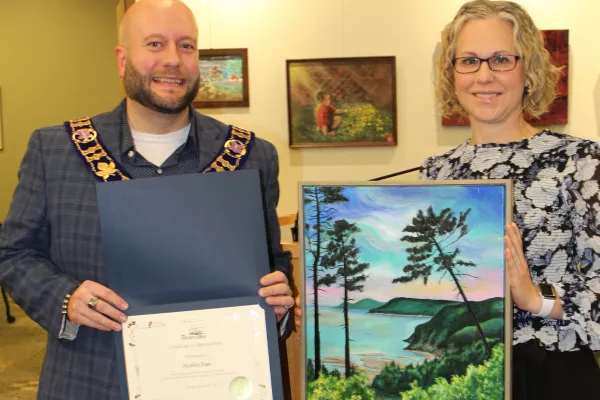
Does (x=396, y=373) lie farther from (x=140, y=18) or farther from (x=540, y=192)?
(x=140, y=18)

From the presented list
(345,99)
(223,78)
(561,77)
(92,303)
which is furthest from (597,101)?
(92,303)

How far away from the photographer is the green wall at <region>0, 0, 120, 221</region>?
265 inches

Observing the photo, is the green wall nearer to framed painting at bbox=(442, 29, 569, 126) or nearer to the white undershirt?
framed painting at bbox=(442, 29, 569, 126)

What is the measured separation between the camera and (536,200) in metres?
1.52

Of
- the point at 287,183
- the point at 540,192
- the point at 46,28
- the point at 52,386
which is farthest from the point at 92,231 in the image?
the point at 46,28

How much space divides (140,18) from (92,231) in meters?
0.61

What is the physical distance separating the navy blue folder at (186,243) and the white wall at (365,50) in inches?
118

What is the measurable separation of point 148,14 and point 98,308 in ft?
2.74

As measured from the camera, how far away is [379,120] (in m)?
4.35

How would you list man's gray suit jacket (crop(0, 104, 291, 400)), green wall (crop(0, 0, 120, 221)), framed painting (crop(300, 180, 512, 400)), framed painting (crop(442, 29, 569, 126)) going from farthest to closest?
green wall (crop(0, 0, 120, 221)) → framed painting (crop(442, 29, 569, 126)) → man's gray suit jacket (crop(0, 104, 291, 400)) → framed painting (crop(300, 180, 512, 400))

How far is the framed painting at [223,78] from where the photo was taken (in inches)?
170

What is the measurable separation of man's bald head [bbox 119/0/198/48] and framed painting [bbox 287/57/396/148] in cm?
257

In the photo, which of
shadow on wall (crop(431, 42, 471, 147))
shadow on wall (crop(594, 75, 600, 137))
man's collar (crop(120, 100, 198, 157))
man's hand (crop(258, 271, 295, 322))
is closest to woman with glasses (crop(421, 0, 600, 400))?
man's hand (crop(258, 271, 295, 322))

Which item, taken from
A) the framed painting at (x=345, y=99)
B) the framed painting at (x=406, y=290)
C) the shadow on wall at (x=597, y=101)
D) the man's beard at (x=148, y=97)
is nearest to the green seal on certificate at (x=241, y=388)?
the framed painting at (x=406, y=290)
